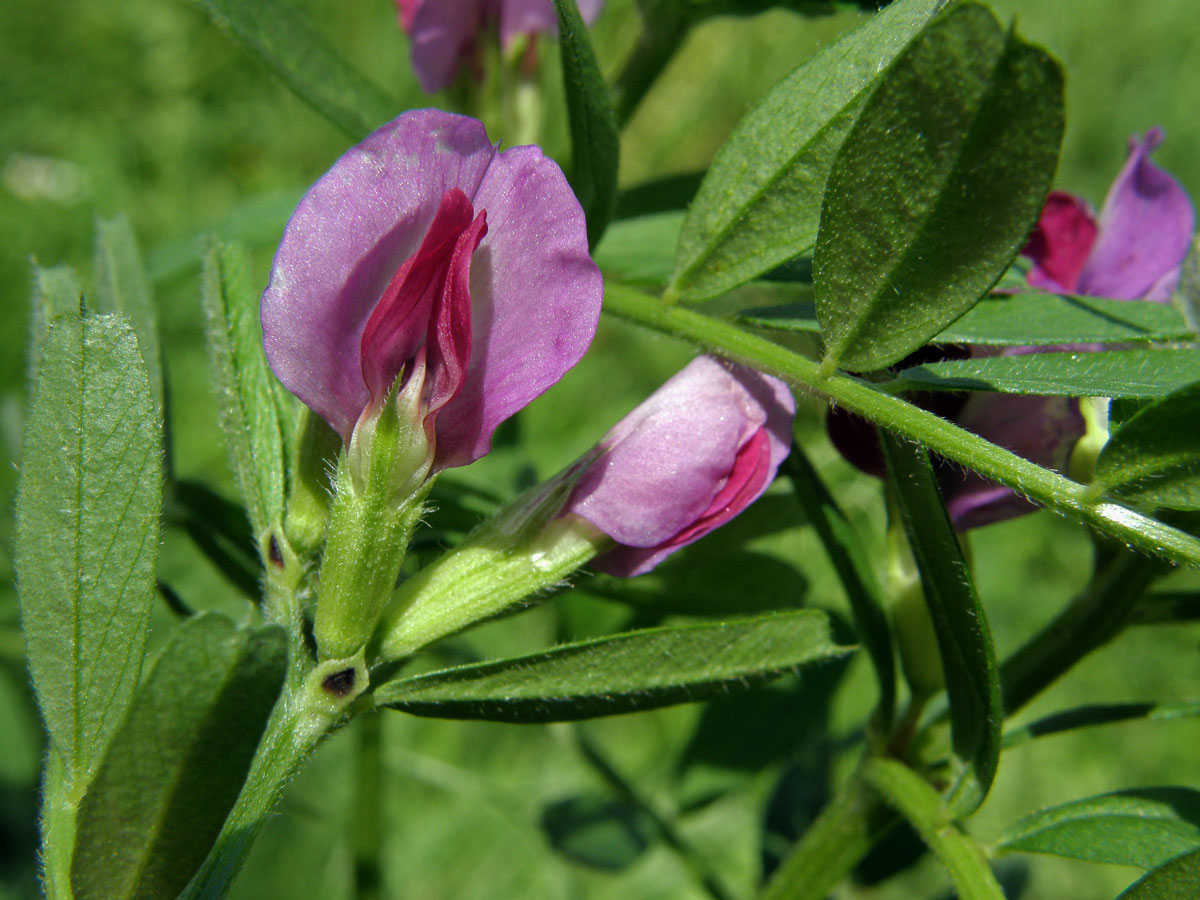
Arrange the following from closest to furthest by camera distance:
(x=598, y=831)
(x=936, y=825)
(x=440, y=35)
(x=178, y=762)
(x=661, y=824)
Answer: (x=178, y=762)
(x=936, y=825)
(x=440, y=35)
(x=661, y=824)
(x=598, y=831)

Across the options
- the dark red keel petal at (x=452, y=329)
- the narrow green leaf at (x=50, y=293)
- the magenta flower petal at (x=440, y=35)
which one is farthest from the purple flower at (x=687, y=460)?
the magenta flower petal at (x=440, y=35)

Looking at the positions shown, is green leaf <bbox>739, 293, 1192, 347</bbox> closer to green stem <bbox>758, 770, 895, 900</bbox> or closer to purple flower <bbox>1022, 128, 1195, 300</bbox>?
purple flower <bbox>1022, 128, 1195, 300</bbox>

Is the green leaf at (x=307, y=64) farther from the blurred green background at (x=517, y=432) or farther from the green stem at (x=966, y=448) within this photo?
the green stem at (x=966, y=448)

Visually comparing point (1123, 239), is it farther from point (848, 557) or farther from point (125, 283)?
point (125, 283)

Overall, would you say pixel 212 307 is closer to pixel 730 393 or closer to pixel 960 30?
pixel 730 393

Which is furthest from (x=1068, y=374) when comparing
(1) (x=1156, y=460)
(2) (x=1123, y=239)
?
(2) (x=1123, y=239)

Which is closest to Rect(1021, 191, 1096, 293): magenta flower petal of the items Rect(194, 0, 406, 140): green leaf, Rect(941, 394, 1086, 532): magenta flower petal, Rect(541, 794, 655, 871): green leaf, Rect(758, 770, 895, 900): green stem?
Rect(941, 394, 1086, 532): magenta flower petal

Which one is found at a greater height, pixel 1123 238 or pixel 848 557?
pixel 1123 238
